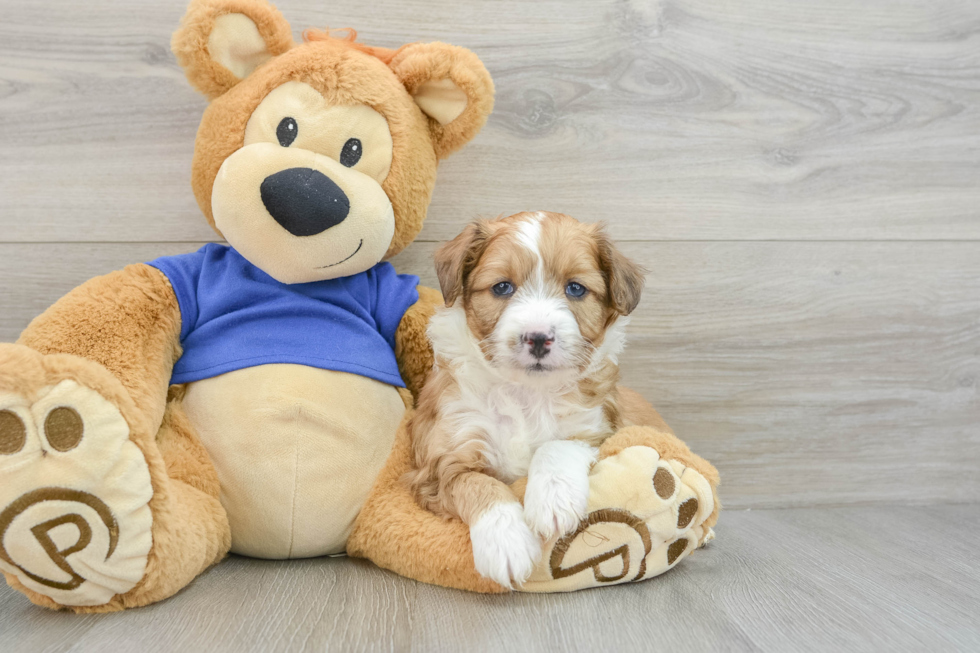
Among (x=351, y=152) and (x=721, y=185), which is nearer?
(x=351, y=152)

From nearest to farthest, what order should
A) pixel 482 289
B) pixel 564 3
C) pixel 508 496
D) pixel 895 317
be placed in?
pixel 508 496 < pixel 482 289 < pixel 564 3 < pixel 895 317

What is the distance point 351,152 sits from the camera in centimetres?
149

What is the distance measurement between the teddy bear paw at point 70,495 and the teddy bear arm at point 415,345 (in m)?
0.66

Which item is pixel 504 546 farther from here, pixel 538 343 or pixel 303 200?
pixel 303 200

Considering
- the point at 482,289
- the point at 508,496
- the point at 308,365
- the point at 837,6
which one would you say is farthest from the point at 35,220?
the point at 837,6

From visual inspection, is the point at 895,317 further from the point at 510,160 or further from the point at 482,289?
the point at 482,289

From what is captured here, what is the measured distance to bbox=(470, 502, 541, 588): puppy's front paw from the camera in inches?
48.6

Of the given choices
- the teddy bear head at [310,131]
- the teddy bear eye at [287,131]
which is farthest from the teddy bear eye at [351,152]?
the teddy bear eye at [287,131]

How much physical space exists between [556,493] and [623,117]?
1199 mm

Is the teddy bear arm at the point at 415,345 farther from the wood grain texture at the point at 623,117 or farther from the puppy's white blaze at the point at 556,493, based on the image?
the puppy's white blaze at the point at 556,493

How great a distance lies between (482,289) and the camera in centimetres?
148

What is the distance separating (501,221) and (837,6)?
4.35 feet

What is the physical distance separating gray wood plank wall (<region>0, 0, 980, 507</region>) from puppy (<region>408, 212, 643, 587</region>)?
1.60ft

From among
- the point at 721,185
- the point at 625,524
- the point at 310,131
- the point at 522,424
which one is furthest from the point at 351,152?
the point at 721,185
